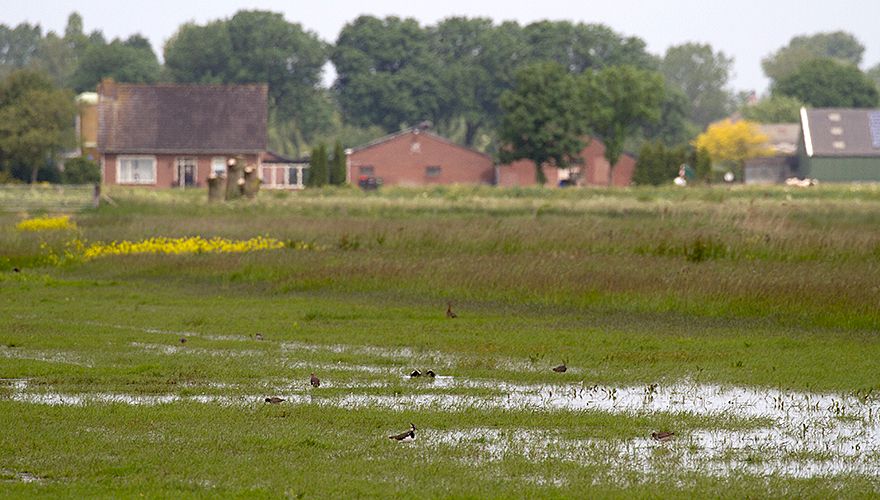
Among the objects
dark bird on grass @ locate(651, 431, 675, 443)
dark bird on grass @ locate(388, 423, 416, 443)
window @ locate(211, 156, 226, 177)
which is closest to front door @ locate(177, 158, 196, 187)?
window @ locate(211, 156, 226, 177)

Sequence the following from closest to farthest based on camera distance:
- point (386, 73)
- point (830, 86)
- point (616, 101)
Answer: point (616, 101), point (386, 73), point (830, 86)

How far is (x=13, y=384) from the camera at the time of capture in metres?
15.8

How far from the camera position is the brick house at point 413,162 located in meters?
105

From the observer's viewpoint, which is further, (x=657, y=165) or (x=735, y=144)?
(x=735, y=144)

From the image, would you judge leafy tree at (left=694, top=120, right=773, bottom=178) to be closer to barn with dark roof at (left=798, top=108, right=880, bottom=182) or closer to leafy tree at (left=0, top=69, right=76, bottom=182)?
barn with dark roof at (left=798, top=108, right=880, bottom=182)

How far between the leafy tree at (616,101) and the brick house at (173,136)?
82.1ft

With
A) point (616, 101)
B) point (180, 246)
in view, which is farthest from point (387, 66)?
point (180, 246)

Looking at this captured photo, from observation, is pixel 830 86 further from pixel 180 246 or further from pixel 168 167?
pixel 180 246

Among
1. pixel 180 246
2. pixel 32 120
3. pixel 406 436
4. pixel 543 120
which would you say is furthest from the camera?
pixel 543 120

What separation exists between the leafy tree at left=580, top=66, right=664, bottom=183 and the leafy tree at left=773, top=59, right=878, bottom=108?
4252 centimetres

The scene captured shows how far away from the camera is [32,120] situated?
89.7 metres

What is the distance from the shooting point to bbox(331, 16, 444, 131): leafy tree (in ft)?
451

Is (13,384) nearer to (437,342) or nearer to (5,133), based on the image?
(437,342)

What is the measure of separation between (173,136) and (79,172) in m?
6.76
